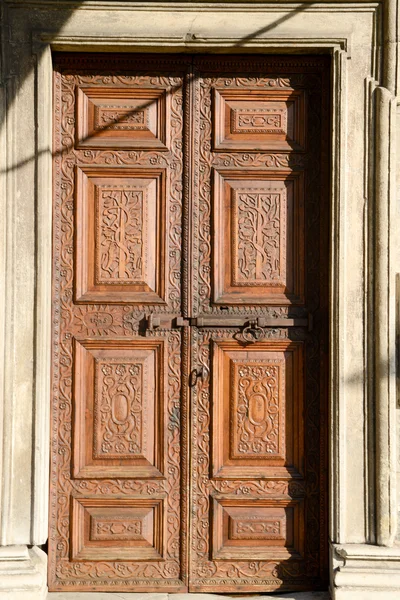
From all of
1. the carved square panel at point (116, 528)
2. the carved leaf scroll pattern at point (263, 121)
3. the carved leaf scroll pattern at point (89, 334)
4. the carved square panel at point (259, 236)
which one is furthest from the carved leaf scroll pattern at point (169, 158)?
the carved square panel at point (116, 528)

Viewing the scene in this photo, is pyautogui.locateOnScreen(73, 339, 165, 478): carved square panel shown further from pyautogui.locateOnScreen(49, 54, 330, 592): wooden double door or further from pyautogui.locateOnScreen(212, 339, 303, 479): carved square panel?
pyautogui.locateOnScreen(212, 339, 303, 479): carved square panel

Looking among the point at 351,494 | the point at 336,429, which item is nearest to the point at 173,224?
the point at 336,429

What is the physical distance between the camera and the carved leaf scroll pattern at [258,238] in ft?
13.4

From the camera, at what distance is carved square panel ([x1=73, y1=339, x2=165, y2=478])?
4043 mm

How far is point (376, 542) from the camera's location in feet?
12.8

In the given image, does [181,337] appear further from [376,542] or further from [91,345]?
[376,542]

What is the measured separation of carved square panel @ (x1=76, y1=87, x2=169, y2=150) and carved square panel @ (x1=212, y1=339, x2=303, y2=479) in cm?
128

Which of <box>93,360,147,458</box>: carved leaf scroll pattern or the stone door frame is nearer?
the stone door frame

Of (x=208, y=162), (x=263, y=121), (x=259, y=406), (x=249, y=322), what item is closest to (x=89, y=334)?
(x=249, y=322)

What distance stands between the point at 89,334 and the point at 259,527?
57.8 inches

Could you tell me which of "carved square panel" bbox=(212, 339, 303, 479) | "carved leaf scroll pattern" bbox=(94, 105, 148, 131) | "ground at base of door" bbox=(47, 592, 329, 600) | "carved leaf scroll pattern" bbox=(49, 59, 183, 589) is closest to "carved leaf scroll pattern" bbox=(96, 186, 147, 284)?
"carved leaf scroll pattern" bbox=(49, 59, 183, 589)

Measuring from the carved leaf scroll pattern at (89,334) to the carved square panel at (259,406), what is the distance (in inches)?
10.8

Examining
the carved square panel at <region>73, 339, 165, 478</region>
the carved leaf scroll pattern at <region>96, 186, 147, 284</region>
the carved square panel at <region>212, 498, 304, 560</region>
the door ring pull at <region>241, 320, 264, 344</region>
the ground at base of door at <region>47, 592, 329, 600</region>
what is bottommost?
the ground at base of door at <region>47, 592, 329, 600</region>

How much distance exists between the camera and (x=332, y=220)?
3928 millimetres
